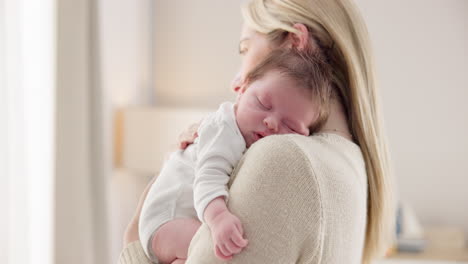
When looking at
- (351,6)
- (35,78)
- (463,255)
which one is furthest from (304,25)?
(463,255)

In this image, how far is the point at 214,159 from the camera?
3.15ft

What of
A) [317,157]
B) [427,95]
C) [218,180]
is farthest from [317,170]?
[427,95]

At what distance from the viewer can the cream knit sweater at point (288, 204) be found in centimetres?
87

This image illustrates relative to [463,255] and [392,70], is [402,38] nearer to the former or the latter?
[392,70]

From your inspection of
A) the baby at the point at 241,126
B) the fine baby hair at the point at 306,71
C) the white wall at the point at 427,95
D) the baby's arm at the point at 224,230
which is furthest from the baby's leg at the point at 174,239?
the white wall at the point at 427,95

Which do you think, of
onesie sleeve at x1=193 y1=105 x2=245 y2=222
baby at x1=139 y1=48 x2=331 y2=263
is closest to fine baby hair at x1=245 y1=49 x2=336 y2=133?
baby at x1=139 y1=48 x2=331 y2=263

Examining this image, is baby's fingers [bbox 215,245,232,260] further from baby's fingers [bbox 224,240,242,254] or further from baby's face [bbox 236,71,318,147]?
baby's face [bbox 236,71,318,147]

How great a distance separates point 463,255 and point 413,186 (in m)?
0.49

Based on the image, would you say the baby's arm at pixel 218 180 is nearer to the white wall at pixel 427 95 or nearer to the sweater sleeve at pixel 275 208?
the sweater sleeve at pixel 275 208

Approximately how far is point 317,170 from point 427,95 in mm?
2651

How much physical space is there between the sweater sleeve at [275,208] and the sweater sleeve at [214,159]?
0.03 metres

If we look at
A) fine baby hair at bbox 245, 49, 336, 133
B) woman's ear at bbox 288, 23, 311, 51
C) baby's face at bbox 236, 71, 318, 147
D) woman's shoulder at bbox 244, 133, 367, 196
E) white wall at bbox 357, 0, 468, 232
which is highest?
woman's ear at bbox 288, 23, 311, 51

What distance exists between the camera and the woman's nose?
3.37 feet

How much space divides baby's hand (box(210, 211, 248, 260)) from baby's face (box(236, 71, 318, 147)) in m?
0.20
